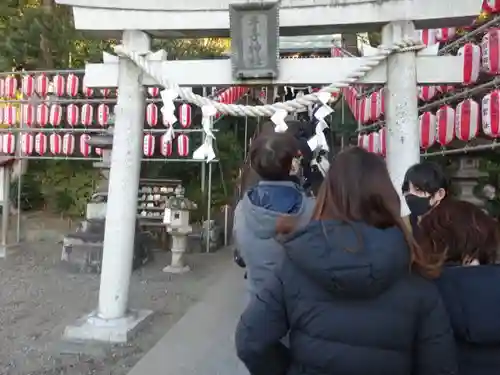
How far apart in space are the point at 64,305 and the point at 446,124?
4876mm

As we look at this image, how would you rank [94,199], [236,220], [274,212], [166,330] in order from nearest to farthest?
1. [274,212]
2. [236,220]
3. [166,330]
4. [94,199]

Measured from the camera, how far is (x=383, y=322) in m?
1.70

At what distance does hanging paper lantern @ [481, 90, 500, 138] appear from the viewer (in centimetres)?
531

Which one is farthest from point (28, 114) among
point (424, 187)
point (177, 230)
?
point (424, 187)

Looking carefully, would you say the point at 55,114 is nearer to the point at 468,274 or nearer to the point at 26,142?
the point at 26,142

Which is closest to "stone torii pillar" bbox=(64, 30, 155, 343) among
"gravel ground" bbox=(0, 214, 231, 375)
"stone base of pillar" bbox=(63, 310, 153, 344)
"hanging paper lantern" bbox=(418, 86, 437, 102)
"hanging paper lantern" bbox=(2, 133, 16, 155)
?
"stone base of pillar" bbox=(63, 310, 153, 344)

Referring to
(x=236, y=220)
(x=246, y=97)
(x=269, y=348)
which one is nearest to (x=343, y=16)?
(x=236, y=220)

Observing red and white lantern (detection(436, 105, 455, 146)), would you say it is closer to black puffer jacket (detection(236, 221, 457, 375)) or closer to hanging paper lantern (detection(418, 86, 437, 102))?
hanging paper lantern (detection(418, 86, 437, 102))

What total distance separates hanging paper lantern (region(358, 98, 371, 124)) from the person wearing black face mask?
5996 millimetres

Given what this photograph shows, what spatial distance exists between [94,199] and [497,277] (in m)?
8.15

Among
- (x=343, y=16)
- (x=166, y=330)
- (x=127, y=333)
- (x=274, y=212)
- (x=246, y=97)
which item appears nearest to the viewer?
(x=274, y=212)

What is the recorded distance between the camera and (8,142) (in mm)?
10305

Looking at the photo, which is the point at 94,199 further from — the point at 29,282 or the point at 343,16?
the point at 343,16

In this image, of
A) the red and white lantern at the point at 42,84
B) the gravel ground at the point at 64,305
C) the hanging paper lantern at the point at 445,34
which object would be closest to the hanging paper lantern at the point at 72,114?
the red and white lantern at the point at 42,84
